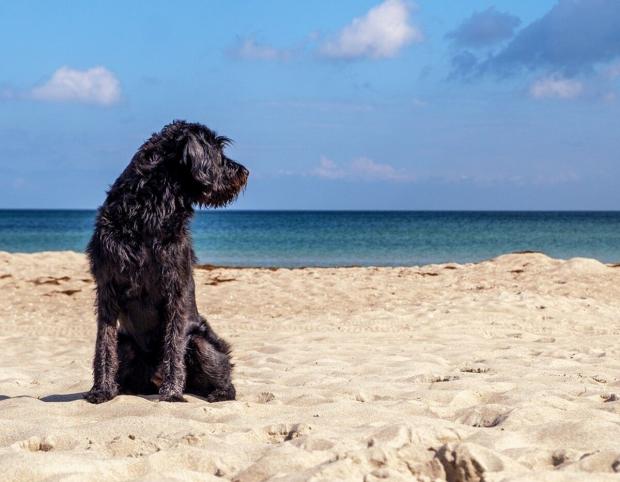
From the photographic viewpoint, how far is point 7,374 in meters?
7.64

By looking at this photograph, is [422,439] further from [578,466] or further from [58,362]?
[58,362]

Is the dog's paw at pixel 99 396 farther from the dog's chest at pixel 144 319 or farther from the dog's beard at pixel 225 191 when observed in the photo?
the dog's beard at pixel 225 191

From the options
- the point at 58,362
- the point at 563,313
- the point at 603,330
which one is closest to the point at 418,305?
the point at 563,313

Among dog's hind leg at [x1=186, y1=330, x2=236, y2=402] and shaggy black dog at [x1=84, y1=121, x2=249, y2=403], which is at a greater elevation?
shaggy black dog at [x1=84, y1=121, x2=249, y2=403]

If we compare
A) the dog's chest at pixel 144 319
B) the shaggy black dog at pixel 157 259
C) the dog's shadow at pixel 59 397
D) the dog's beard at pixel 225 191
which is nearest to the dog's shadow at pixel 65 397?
the dog's shadow at pixel 59 397

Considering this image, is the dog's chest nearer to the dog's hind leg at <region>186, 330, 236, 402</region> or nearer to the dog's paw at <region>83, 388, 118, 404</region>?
the dog's hind leg at <region>186, 330, 236, 402</region>

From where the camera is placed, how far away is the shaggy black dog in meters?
5.47

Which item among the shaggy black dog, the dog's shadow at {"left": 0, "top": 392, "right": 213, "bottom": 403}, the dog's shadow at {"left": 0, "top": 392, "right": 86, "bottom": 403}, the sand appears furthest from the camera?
the dog's shadow at {"left": 0, "top": 392, "right": 86, "bottom": 403}

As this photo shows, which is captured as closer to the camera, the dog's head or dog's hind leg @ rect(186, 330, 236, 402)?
the dog's head

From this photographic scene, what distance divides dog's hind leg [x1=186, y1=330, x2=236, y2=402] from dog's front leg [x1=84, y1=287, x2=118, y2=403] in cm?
55

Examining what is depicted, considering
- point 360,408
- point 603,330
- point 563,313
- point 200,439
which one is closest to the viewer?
point 200,439

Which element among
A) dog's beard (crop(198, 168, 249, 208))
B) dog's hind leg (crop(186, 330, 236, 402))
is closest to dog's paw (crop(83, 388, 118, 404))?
dog's hind leg (crop(186, 330, 236, 402))

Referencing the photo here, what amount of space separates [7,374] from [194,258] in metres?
2.98

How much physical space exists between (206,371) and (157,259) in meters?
0.92
